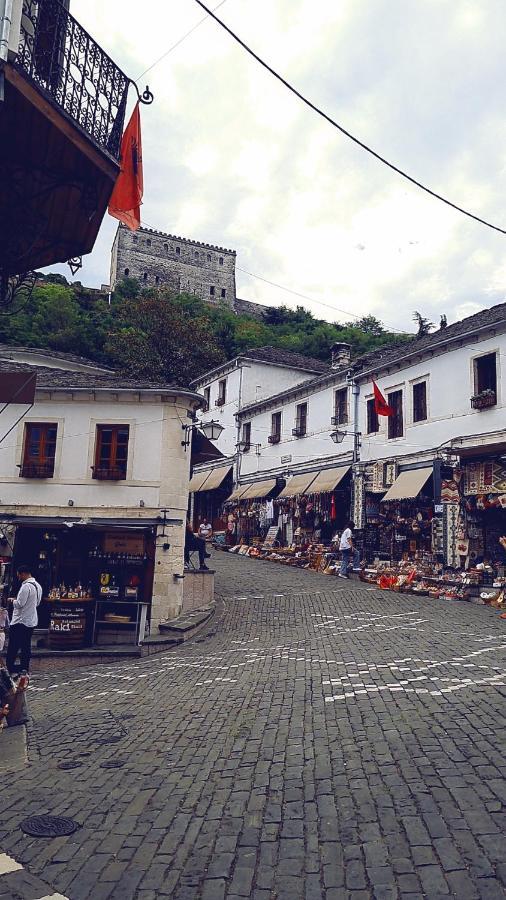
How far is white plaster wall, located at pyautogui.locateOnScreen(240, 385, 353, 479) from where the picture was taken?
2800 cm

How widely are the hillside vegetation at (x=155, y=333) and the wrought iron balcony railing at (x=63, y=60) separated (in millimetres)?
38755

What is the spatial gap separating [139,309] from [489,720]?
49192mm

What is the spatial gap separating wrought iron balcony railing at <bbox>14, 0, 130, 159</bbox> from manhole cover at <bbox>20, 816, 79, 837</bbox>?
714cm

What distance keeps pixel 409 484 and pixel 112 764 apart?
16811 millimetres

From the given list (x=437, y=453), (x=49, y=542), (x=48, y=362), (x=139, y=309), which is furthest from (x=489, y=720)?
(x=139, y=309)

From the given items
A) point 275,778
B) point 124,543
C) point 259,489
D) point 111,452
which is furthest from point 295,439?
point 275,778

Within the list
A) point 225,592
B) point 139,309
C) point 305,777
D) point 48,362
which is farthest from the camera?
point 139,309

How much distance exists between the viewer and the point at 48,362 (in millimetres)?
27938

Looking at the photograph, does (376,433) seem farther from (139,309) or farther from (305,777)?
(139,309)

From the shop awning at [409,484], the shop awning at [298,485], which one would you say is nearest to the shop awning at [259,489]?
the shop awning at [298,485]

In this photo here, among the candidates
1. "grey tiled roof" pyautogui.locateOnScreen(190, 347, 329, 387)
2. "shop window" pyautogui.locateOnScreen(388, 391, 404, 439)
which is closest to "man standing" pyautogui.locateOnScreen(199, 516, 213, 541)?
"grey tiled roof" pyautogui.locateOnScreen(190, 347, 329, 387)

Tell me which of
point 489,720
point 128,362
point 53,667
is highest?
point 128,362

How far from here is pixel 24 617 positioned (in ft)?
34.4

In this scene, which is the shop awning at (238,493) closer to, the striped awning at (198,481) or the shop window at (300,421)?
the striped awning at (198,481)
